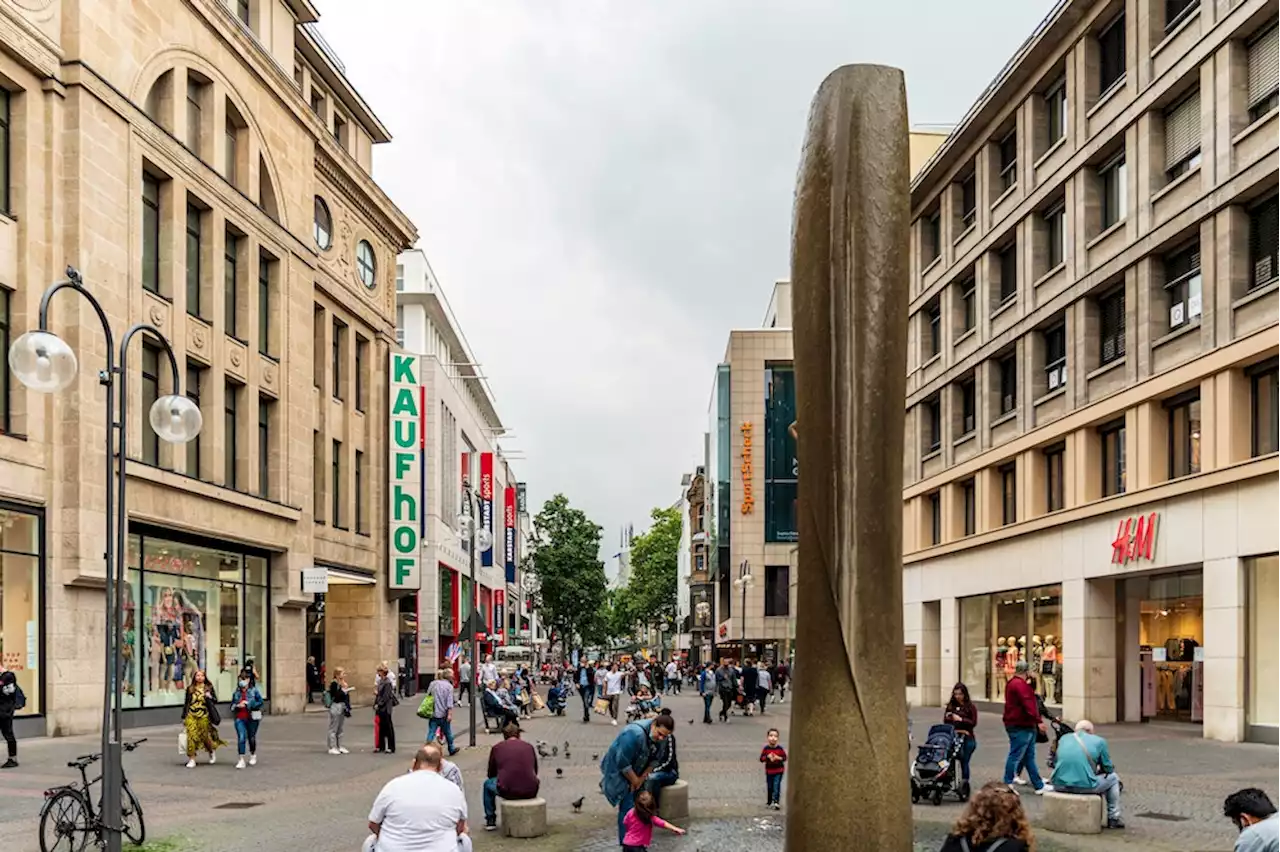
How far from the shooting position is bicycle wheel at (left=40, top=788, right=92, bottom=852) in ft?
41.2

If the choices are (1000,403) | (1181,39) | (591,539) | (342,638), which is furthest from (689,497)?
(1181,39)

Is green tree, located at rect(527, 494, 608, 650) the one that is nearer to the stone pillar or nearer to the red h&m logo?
the red h&m logo

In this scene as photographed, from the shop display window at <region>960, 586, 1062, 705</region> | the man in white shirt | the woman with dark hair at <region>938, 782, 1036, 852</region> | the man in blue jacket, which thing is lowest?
the shop display window at <region>960, 586, 1062, 705</region>

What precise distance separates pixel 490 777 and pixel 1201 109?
20.5 meters

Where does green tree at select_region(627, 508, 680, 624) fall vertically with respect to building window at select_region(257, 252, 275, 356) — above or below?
below

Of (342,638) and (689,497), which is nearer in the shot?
(342,638)

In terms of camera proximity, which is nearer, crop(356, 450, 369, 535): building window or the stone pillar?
the stone pillar

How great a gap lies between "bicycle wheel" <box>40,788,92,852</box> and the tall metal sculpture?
7516 mm

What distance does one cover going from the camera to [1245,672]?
25.4m

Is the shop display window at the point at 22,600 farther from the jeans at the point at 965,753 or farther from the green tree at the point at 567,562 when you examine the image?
the green tree at the point at 567,562

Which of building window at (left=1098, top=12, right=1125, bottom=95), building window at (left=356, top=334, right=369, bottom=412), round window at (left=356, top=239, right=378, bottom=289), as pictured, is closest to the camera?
building window at (left=1098, top=12, right=1125, bottom=95)

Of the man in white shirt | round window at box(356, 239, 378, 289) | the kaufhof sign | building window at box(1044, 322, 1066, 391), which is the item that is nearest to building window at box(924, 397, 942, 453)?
building window at box(1044, 322, 1066, 391)

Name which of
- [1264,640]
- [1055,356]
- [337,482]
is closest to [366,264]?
[337,482]

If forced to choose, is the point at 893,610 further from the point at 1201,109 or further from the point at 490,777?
the point at 1201,109
